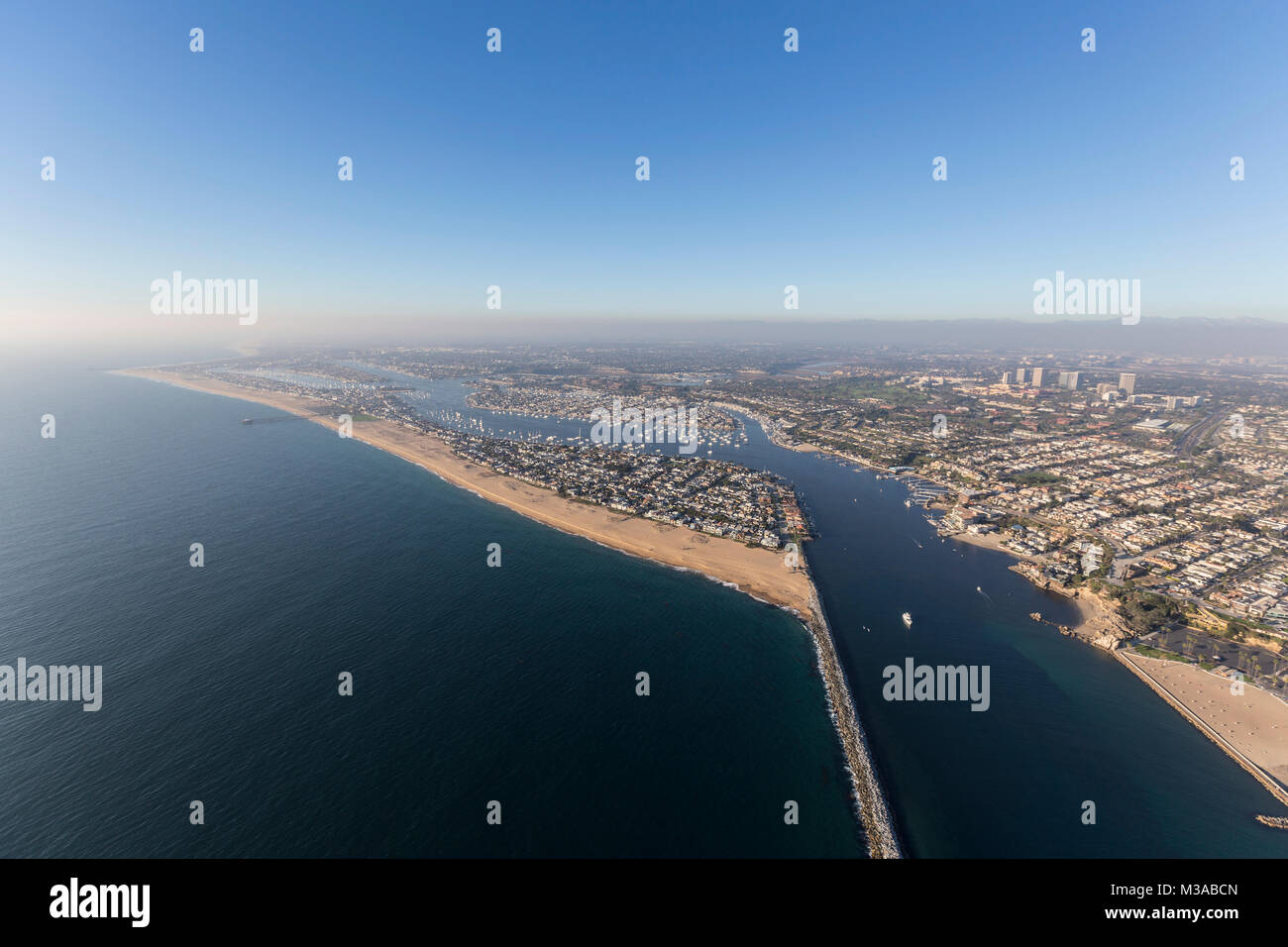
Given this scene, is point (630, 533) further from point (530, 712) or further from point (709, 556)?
point (530, 712)

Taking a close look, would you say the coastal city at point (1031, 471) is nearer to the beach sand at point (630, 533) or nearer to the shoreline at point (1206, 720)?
the shoreline at point (1206, 720)

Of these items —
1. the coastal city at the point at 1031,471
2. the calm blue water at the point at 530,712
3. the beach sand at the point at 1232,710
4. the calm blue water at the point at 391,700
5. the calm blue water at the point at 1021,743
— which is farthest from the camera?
the coastal city at the point at 1031,471

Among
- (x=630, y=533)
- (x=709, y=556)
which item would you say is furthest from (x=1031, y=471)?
(x=630, y=533)

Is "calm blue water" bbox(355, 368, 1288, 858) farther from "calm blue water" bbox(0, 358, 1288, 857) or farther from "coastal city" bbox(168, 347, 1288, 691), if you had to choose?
"coastal city" bbox(168, 347, 1288, 691)

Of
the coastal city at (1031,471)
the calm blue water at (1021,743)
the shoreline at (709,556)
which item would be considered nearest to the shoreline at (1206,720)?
the calm blue water at (1021,743)
